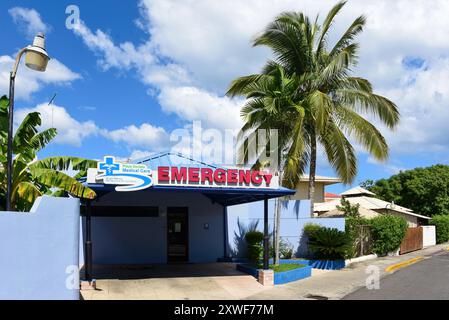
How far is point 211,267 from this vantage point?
18.6 m

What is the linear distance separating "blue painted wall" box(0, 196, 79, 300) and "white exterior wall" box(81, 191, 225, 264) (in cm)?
898

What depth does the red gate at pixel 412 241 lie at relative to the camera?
2770cm

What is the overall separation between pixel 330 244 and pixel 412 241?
41.0 feet

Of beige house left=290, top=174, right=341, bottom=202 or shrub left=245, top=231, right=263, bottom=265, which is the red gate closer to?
beige house left=290, top=174, right=341, bottom=202

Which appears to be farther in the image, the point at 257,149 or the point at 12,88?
the point at 257,149

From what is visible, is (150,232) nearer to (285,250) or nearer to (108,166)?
(285,250)

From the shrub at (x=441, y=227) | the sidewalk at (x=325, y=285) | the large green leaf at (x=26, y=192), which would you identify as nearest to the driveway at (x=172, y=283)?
the sidewalk at (x=325, y=285)

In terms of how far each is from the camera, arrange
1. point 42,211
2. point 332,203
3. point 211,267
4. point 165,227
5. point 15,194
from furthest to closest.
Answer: point 332,203 → point 165,227 → point 211,267 → point 15,194 → point 42,211

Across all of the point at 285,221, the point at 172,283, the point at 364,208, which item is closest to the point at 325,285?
the point at 172,283

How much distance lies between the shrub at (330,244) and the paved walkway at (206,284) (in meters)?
0.92

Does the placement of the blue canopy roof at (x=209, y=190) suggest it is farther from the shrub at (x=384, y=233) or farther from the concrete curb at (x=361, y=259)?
the shrub at (x=384, y=233)
